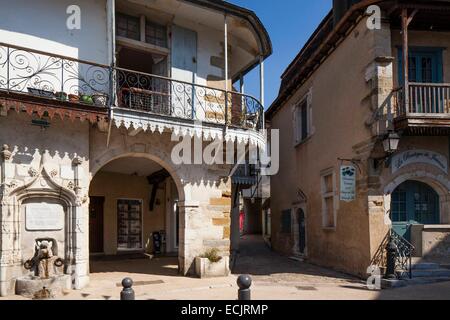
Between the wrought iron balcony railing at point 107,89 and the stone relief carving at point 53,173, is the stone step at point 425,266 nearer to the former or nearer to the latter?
the wrought iron balcony railing at point 107,89

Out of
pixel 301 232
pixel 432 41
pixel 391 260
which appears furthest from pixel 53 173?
pixel 301 232

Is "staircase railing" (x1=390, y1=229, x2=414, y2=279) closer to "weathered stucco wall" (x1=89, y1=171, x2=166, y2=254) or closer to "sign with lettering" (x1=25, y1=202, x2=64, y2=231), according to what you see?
"sign with lettering" (x1=25, y1=202, x2=64, y2=231)

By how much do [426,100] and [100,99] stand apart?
747 centimetres

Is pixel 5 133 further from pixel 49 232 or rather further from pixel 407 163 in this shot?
pixel 407 163

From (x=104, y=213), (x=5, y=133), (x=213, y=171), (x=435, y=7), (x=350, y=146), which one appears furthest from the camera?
(x=104, y=213)

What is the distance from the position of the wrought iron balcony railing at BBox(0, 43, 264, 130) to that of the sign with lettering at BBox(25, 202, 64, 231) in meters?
2.10

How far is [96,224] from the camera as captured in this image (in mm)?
14109

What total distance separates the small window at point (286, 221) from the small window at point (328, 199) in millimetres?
3738

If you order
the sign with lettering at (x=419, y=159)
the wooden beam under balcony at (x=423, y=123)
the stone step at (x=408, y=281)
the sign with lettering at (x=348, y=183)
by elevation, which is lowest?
the stone step at (x=408, y=281)

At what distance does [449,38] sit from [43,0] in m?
9.53

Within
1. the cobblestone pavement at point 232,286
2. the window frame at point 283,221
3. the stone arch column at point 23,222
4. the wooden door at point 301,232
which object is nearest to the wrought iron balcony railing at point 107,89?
the stone arch column at point 23,222

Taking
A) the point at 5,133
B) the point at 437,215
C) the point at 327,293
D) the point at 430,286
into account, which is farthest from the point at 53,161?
the point at 437,215

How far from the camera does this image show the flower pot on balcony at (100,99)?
8.67m

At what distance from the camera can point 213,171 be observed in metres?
10.5
